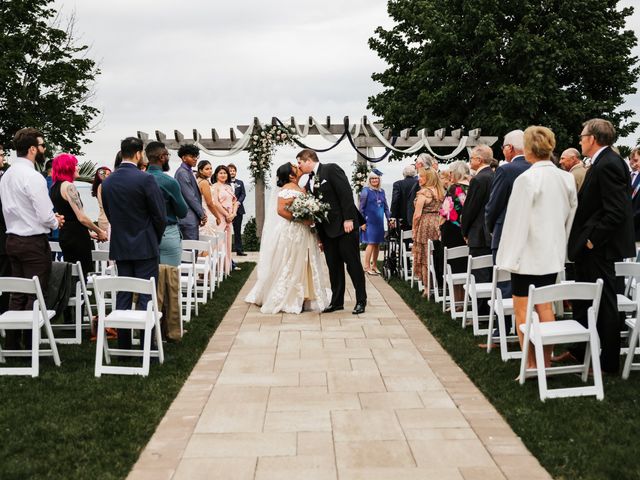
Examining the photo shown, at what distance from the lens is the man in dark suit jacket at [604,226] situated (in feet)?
20.1

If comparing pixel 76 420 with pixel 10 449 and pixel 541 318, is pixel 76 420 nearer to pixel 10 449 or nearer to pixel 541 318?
pixel 10 449

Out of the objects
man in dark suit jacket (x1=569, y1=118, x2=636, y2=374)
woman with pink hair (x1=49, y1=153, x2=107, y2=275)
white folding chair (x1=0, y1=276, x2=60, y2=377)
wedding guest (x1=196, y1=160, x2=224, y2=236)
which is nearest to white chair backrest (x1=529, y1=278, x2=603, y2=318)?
man in dark suit jacket (x1=569, y1=118, x2=636, y2=374)

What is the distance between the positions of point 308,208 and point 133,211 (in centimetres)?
293

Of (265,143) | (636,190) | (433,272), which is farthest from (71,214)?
(265,143)

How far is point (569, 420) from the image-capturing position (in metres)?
5.21

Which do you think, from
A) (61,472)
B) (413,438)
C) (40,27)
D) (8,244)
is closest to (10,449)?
(61,472)

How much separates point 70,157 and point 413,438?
15.6ft

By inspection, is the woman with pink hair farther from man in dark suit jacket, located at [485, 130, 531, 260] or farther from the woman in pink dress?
the woman in pink dress

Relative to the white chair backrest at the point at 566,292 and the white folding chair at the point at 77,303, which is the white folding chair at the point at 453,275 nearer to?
the white chair backrest at the point at 566,292

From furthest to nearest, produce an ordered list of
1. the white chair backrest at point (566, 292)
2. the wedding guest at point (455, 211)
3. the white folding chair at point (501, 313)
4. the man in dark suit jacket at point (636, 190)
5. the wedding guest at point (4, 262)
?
the wedding guest at point (455, 211), the man in dark suit jacket at point (636, 190), the wedding guest at point (4, 262), the white folding chair at point (501, 313), the white chair backrest at point (566, 292)

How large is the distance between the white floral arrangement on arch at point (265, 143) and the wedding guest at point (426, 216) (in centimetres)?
873

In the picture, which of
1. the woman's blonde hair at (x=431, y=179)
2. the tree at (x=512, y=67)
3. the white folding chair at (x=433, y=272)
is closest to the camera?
the white folding chair at (x=433, y=272)

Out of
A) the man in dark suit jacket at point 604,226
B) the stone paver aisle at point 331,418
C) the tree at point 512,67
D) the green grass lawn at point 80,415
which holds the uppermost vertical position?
the tree at point 512,67

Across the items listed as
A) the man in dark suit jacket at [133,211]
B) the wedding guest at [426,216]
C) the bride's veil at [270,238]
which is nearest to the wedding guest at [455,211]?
the wedding guest at [426,216]
